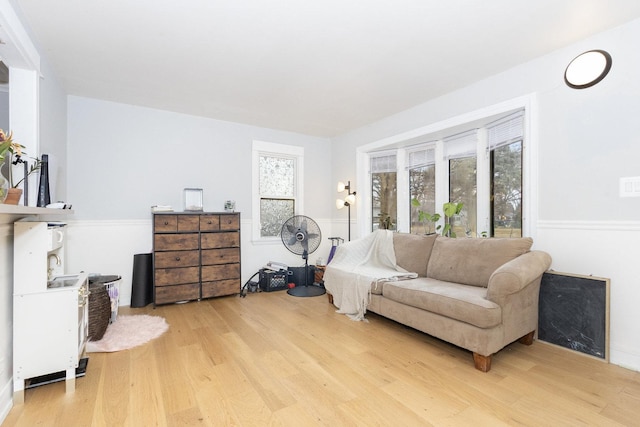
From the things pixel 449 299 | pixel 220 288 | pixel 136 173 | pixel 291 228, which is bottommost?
pixel 220 288

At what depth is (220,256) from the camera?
3.77 metres

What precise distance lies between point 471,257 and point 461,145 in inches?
55.7

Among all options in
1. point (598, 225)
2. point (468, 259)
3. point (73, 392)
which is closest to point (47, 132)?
point (73, 392)

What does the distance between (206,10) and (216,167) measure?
239cm

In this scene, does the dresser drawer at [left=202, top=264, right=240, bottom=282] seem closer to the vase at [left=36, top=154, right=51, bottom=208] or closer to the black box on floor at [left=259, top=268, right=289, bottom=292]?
the black box on floor at [left=259, top=268, right=289, bottom=292]

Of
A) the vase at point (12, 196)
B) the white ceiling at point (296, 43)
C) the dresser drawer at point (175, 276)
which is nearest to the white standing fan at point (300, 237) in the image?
the dresser drawer at point (175, 276)

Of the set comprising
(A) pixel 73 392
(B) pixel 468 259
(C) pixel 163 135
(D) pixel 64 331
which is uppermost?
(C) pixel 163 135

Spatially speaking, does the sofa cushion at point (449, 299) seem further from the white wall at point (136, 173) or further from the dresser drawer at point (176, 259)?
the white wall at point (136, 173)

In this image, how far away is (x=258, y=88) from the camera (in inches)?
125

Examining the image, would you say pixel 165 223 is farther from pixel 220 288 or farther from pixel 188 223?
pixel 220 288

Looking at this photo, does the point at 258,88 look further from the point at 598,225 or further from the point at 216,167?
the point at 598,225

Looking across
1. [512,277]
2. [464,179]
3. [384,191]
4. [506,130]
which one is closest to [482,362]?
[512,277]

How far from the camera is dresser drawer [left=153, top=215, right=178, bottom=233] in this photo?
3.43 meters

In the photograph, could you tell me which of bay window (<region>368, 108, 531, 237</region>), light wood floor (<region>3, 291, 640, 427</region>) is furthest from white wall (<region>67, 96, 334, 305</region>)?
bay window (<region>368, 108, 531, 237</region>)
